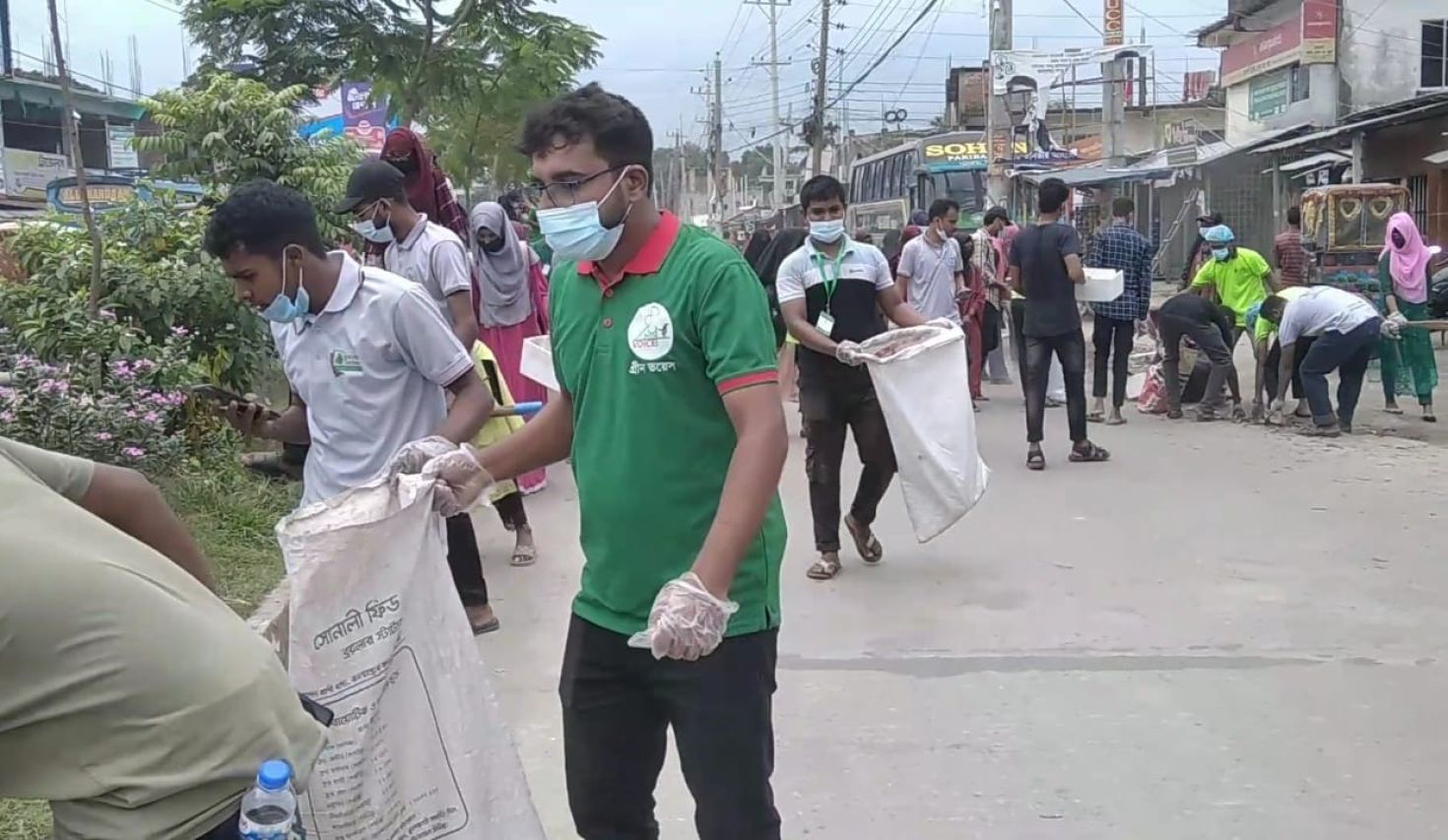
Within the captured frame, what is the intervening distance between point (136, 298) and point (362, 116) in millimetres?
11043

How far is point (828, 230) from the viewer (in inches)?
249

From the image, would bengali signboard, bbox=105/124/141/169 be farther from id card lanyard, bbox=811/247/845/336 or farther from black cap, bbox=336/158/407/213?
id card lanyard, bbox=811/247/845/336

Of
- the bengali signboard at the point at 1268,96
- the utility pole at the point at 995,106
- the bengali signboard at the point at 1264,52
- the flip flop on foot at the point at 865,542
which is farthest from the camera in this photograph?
the bengali signboard at the point at 1268,96

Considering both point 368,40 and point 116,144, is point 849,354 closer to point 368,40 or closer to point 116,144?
point 368,40

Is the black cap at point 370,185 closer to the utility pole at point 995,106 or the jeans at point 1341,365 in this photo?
the jeans at point 1341,365

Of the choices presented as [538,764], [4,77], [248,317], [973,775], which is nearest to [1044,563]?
[973,775]

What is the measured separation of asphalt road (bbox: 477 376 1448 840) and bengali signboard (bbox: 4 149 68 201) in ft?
109

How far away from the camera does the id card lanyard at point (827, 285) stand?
635 cm

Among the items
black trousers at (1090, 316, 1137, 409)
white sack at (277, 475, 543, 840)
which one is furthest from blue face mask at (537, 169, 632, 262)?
black trousers at (1090, 316, 1137, 409)

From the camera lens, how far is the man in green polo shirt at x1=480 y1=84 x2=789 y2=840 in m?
2.59

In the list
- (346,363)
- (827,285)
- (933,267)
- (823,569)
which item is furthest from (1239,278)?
(346,363)

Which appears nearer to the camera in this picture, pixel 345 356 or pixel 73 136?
pixel 345 356

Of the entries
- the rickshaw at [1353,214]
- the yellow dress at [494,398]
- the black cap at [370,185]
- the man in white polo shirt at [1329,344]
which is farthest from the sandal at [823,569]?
the rickshaw at [1353,214]

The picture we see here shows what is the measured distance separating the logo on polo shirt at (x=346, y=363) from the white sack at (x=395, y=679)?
135 centimetres
